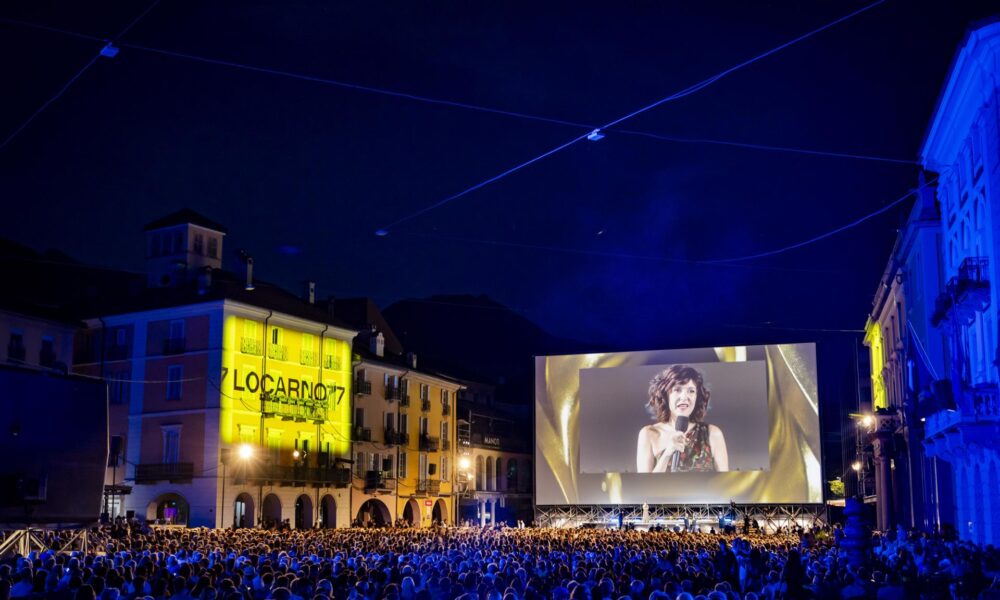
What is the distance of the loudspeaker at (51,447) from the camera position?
19844 millimetres

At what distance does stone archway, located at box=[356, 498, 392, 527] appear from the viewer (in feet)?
195

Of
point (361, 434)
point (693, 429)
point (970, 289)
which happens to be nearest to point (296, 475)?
point (361, 434)

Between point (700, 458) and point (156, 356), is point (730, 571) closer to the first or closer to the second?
point (700, 458)

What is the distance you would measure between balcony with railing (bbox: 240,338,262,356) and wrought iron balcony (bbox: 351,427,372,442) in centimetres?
868

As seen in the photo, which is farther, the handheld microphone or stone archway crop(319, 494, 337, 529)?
stone archway crop(319, 494, 337, 529)

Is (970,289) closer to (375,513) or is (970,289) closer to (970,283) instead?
(970,283)

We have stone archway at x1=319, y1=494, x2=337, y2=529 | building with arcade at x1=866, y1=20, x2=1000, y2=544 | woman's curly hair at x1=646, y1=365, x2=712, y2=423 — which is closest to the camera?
building with arcade at x1=866, y1=20, x2=1000, y2=544

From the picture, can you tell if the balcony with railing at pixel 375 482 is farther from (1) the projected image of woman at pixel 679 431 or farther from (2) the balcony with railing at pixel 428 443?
(1) the projected image of woman at pixel 679 431

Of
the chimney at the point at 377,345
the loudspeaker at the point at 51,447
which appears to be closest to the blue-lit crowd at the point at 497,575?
the loudspeaker at the point at 51,447

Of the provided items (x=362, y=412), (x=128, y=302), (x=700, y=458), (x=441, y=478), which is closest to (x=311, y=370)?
(x=362, y=412)

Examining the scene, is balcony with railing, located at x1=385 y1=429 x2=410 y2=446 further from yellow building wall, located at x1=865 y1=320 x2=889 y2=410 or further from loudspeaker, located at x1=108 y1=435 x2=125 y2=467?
yellow building wall, located at x1=865 y1=320 x2=889 y2=410

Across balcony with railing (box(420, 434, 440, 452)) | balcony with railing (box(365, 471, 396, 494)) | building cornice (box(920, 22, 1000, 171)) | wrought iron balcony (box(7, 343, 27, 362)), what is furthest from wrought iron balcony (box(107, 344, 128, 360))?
building cornice (box(920, 22, 1000, 171))

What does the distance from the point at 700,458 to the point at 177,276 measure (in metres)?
28.4

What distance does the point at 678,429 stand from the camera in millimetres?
54469
